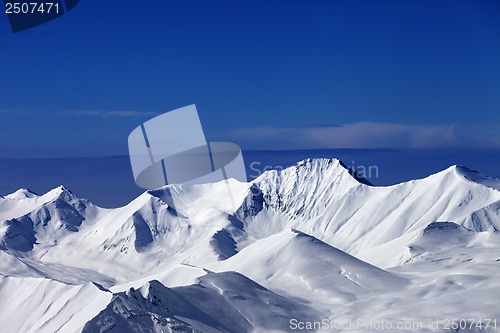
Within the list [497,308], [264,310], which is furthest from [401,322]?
[264,310]

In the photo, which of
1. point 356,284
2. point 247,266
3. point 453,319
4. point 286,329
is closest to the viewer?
point 453,319

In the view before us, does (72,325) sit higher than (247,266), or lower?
higher

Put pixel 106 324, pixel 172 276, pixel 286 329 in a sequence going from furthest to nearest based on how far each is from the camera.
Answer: pixel 172 276
pixel 286 329
pixel 106 324

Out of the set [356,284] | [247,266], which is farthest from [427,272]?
[247,266]

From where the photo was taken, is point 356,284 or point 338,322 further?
point 356,284

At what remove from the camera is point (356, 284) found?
15275 cm

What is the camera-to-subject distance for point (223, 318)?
396 feet

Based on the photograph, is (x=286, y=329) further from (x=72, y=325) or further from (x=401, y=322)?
(x=72, y=325)

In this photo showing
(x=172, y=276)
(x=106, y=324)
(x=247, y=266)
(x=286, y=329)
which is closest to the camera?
(x=106, y=324)

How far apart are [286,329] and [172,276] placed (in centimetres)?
4714

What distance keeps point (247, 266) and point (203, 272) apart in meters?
30.8

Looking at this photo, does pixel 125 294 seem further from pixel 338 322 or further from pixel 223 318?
pixel 338 322

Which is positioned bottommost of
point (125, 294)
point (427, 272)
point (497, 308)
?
point (427, 272)

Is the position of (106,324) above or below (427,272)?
above
